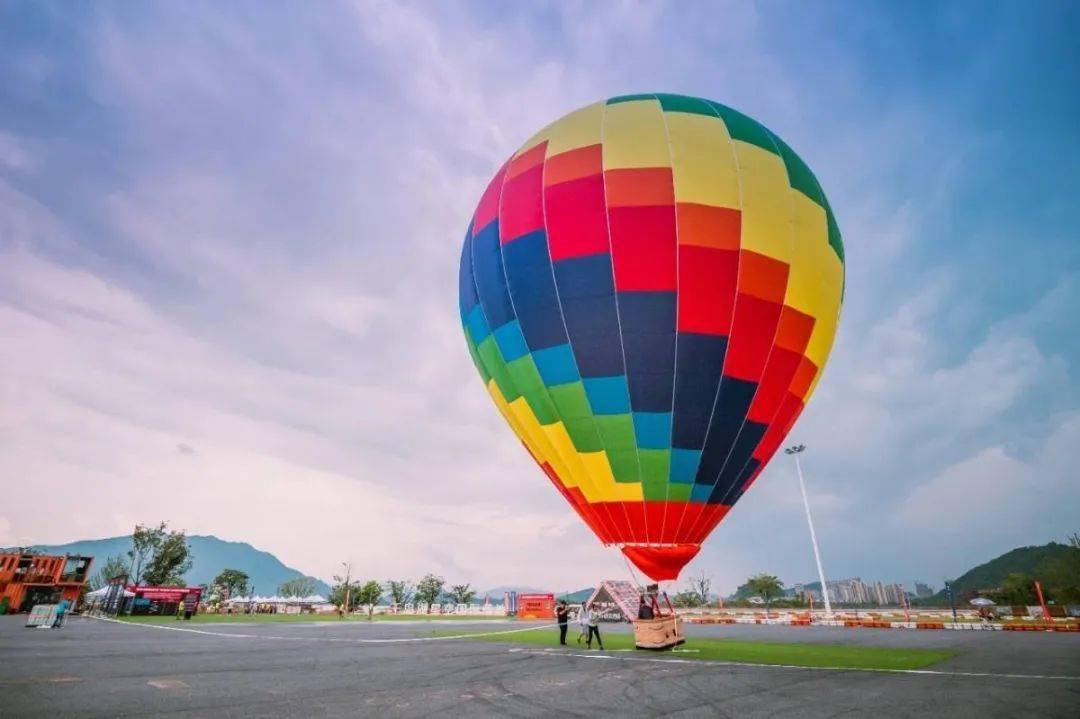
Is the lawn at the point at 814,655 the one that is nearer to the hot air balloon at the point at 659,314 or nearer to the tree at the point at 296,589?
the hot air balloon at the point at 659,314

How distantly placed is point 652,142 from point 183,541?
2748 inches

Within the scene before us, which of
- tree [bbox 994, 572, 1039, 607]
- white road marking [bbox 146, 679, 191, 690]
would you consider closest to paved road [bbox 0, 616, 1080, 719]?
white road marking [bbox 146, 679, 191, 690]

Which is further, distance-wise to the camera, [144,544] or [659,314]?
[144,544]

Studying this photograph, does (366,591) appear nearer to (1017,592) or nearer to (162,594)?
(162,594)

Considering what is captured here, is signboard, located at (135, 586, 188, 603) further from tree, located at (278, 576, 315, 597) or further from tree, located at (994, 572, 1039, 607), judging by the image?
tree, located at (278, 576, 315, 597)

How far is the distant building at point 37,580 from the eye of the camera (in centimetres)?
4738

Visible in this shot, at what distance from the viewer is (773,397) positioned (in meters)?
13.1

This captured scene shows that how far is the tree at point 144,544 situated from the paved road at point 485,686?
185 ft

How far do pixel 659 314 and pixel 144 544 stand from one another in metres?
68.2

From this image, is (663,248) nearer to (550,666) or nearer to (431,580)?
(550,666)

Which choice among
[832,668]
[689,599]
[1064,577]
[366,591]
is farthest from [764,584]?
[832,668]

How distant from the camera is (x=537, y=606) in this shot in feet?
147

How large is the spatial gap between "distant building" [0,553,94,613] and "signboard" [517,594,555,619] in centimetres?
4204

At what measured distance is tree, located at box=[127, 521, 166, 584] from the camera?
57778 millimetres
